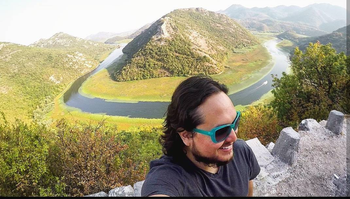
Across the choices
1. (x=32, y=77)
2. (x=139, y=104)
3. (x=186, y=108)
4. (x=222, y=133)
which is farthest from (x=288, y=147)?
(x=32, y=77)

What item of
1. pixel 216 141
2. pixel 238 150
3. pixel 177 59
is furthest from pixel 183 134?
pixel 177 59

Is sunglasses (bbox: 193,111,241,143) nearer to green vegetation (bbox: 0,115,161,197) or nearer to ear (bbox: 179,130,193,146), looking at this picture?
ear (bbox: 179,130,193,146)

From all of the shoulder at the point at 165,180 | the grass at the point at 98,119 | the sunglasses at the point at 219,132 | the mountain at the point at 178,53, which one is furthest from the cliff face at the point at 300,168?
the mountain at the point at 178,53

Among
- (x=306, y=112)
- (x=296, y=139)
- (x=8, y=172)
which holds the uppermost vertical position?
(x=296, y=139)

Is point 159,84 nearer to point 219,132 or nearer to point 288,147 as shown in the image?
point 288,147

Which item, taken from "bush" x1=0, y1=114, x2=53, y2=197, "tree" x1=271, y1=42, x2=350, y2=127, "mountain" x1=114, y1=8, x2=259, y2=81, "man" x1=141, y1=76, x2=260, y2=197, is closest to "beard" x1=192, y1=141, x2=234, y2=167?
"man" x1=141, y1=76, x2=260, y2=197

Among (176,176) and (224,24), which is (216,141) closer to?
(176,176)

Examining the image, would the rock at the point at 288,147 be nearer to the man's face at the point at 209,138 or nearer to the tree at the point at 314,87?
the man's face at the point at 209,138
